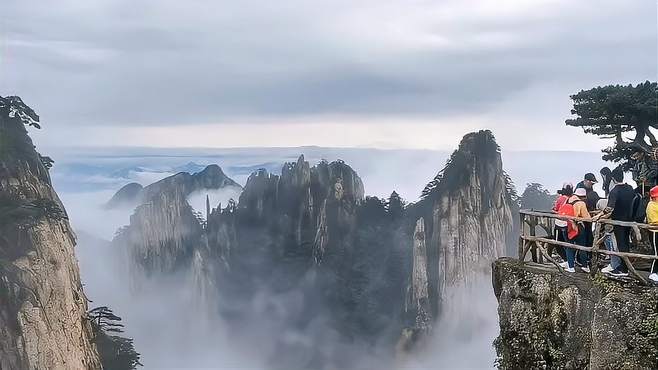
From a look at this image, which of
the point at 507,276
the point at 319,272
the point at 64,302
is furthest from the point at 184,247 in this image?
the point at 507,276

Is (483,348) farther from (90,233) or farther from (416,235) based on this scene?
(90,233)

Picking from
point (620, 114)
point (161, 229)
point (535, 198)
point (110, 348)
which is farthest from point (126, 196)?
point (620, 114)

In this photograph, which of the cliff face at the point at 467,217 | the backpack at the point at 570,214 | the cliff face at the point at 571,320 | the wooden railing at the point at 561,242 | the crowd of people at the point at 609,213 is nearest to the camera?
the cliff face at the point at 571,320

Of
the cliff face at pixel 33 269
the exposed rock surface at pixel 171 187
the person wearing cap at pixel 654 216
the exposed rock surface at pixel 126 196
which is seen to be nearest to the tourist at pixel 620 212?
the person wearing cap at pixel 654 216

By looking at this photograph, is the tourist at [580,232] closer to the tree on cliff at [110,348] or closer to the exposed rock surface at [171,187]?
the tree on cliff at [110,348]

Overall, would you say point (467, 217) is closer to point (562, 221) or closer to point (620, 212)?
point (562, 221)

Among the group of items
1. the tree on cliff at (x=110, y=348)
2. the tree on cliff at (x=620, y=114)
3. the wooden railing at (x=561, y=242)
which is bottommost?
the tree on cliff at (x=110, y=348)
